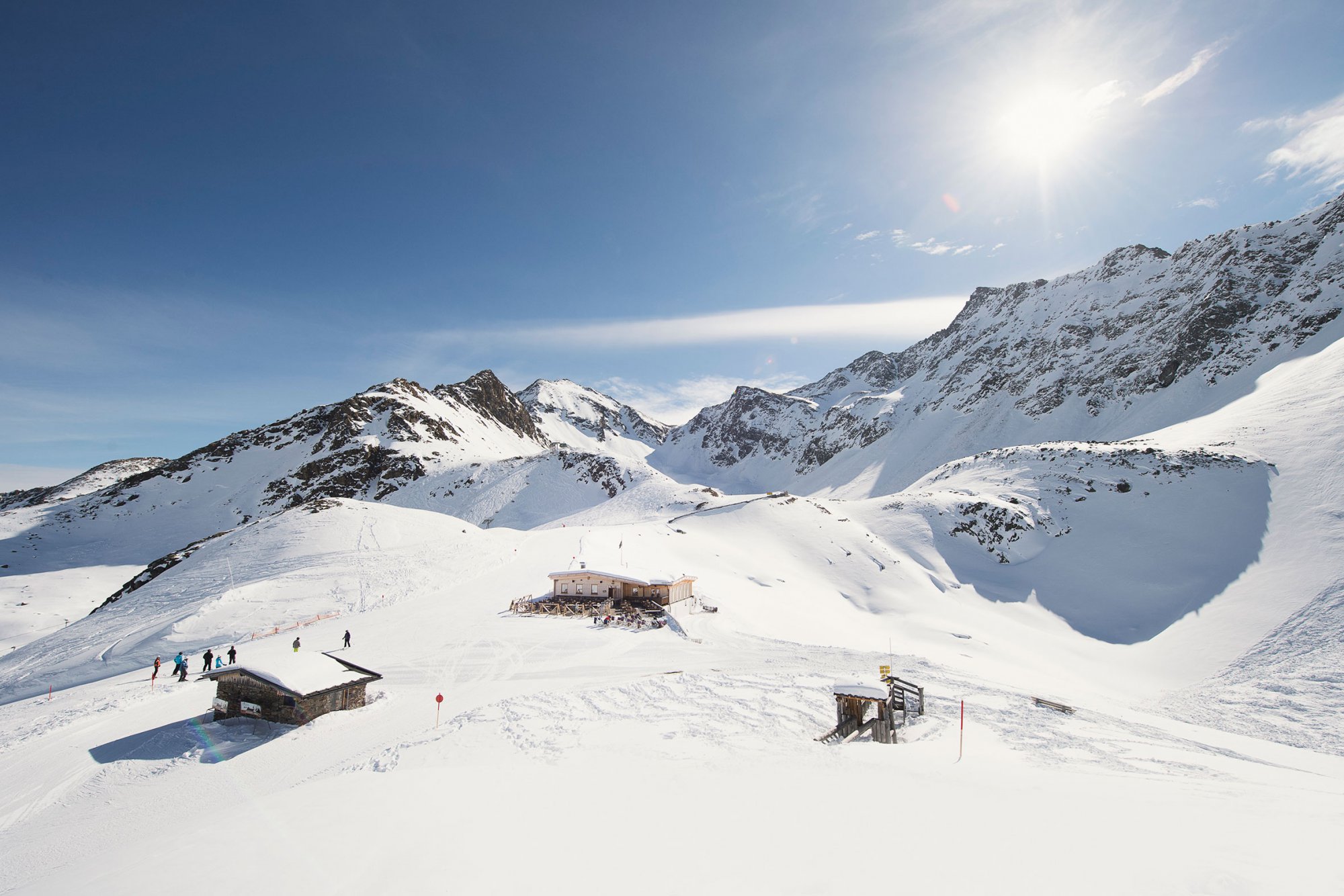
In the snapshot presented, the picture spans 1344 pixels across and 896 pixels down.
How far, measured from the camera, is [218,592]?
1505 inches

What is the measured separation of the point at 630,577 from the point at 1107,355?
12639 centimetres

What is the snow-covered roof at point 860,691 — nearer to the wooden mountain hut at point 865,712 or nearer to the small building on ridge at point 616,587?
the wooden mountain hut at point 865,712

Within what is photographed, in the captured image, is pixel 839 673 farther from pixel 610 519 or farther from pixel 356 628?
pixel 610 519

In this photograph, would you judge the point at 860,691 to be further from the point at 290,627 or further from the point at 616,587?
the point at 290,627

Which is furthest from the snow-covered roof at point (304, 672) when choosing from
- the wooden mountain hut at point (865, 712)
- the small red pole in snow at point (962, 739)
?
the small red pole in snow at point (962, 739)

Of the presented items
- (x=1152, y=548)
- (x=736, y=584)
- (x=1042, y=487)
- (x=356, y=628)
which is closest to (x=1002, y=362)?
(x=1042, y=487)

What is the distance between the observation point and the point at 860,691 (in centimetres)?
1625

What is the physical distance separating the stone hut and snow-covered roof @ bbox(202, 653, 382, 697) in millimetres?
21

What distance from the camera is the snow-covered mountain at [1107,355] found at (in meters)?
87.2

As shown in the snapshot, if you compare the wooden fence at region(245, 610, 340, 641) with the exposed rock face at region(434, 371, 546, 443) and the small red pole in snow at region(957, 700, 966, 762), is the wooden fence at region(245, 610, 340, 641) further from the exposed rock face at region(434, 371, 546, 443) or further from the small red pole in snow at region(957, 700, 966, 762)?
the exposed rock face at region(434, 371, 546, 443)

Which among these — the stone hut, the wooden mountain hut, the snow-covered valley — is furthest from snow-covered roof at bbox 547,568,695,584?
the wooden mountain hut

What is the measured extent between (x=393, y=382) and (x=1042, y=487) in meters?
123

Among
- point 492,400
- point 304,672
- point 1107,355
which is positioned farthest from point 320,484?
point 1107,355

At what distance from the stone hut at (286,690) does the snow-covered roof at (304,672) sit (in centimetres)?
2
